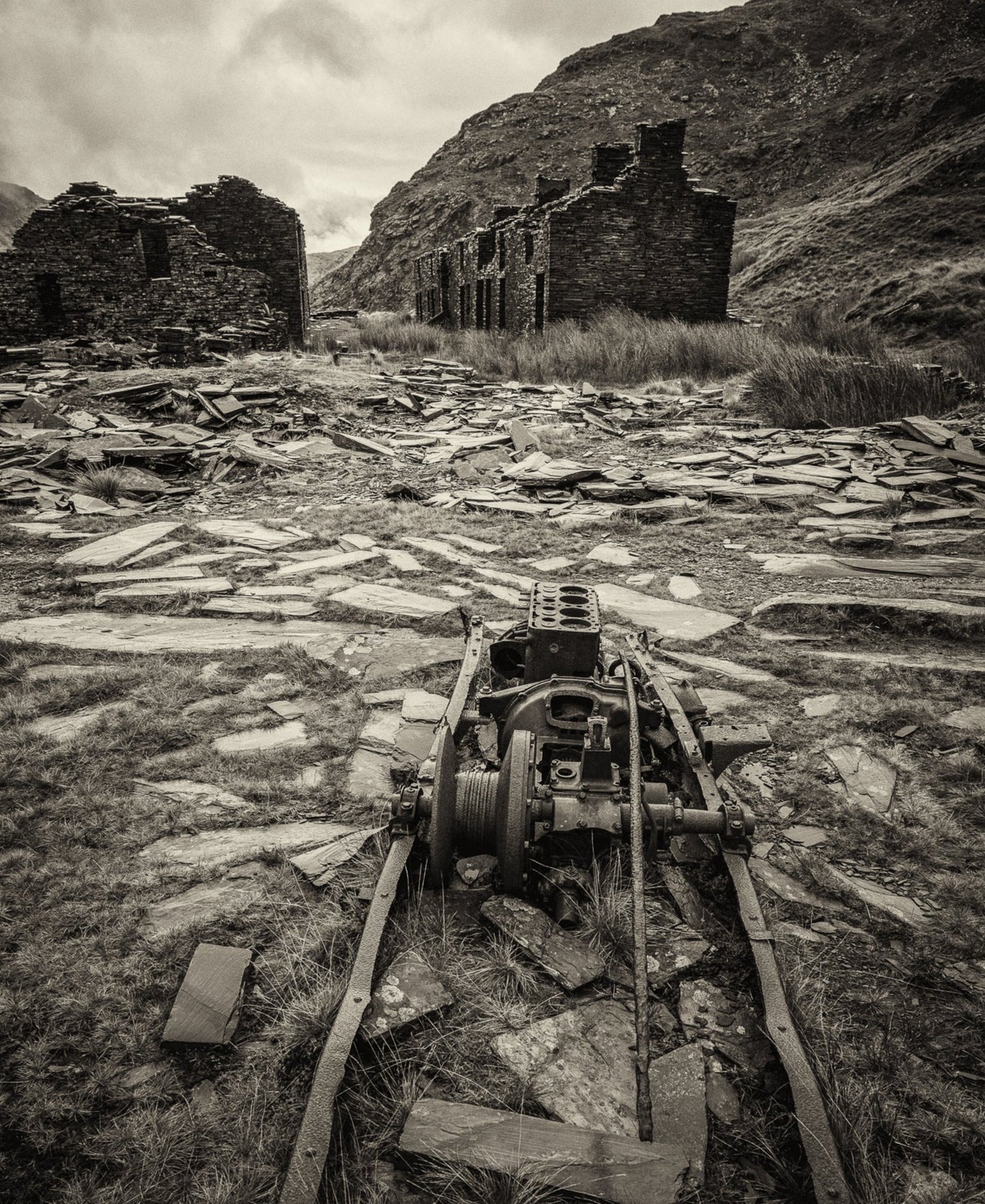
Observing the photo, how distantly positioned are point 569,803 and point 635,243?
19.2 meters

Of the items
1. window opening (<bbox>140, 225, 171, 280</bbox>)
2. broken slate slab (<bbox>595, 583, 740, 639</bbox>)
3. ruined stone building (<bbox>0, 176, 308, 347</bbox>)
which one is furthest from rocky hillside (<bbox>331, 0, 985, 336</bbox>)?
broken slate slab (<bbox>595, 583, 740, 639</bbox>)

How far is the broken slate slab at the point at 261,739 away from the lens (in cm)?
297

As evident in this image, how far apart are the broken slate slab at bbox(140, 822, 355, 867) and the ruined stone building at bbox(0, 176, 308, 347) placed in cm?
1805

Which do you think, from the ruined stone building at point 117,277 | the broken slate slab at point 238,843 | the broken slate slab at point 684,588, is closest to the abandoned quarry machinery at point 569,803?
the broken slate slab at point 238,843

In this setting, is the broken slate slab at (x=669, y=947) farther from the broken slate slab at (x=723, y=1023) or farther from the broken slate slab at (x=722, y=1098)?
the broken slate slab at (x=722, y=1098)

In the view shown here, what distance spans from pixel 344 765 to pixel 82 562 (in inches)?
140

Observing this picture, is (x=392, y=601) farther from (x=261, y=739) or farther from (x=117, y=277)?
(x=117, y=277)

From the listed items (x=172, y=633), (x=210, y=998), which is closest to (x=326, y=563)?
→ (x=172, y=633)

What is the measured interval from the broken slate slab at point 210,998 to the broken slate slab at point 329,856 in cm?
35

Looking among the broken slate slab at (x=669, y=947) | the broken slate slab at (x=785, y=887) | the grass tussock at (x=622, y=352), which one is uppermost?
the grass tussock at (x=622, y=352)

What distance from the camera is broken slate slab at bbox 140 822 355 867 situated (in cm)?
231

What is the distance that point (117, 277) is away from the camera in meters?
17.9

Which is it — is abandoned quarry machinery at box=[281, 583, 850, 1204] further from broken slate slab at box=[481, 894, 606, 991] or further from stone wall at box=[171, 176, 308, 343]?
stone wall at box=[171, 176, 308, 343]

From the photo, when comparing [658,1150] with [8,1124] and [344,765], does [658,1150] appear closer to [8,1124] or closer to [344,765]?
[8,1124]
